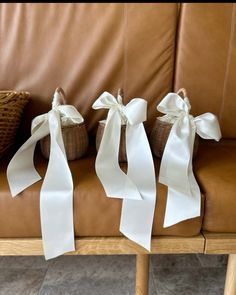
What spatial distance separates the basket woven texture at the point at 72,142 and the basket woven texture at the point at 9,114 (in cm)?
10

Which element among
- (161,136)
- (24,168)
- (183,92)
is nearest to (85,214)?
(24,168)

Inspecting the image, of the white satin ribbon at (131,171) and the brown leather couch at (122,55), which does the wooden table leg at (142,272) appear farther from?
the brown leather couch at (122,55)

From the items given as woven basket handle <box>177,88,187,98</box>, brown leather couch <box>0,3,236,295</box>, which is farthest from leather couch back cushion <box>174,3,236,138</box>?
woven basket handle <box>177,88,187,98</box>

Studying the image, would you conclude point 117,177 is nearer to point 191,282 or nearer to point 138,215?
point 138,215

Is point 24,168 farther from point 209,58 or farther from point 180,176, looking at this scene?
point 209,58

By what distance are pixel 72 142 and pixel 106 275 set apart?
45cm

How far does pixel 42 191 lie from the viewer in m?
0.59

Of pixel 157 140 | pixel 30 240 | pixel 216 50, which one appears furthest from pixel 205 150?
pixel 30 240

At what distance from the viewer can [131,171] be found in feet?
2.19

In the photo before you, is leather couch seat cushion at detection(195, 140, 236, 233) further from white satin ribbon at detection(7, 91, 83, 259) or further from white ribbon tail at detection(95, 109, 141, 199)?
white satin ribbon at detection(7, 91, 83, 259)

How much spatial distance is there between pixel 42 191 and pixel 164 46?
0.58 metres

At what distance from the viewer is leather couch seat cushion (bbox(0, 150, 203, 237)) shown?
0.59 meters

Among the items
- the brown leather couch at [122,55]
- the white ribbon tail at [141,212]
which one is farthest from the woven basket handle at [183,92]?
the white ribbon tail at [141,212]

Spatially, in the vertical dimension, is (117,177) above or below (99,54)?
below
